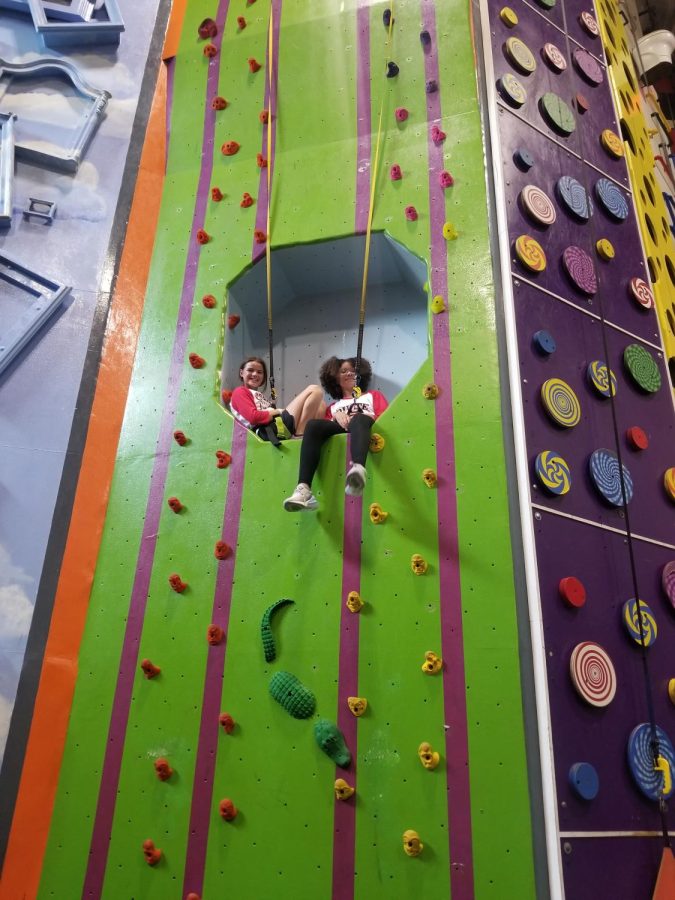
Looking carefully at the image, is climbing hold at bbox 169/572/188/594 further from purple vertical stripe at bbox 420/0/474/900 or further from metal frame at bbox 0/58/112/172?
metal frame at bbox 0/58/112/172

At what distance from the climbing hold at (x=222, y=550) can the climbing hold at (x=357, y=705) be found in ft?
2.79

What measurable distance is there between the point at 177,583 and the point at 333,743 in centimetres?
97

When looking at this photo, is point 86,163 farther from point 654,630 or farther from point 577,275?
point 654,630

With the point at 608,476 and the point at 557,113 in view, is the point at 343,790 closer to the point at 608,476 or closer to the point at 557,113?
the point at 608,476

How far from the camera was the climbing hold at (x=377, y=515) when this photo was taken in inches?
123

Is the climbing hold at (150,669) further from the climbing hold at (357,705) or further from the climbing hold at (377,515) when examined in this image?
the climbing hold at (377,515)

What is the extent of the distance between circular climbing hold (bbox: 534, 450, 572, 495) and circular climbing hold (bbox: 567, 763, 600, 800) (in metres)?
0.98

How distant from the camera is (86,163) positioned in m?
4.71

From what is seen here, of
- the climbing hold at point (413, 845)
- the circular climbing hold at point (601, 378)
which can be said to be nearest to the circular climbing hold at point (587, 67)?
the circular climbing hold at point (601, 378)

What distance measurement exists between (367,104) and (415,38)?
473 mm

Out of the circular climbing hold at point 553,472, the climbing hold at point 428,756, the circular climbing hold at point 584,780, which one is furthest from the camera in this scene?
the circular climbing hold at point 553,472

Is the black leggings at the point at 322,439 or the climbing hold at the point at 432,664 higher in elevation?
the black leggings at the point at 322,439

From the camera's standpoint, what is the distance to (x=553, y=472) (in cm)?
304

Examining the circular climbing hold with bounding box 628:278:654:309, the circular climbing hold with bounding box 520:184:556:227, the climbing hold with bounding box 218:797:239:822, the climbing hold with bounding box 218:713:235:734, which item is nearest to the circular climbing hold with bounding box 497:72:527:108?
the circular climbing hold with bounding box 520:184:556:227
